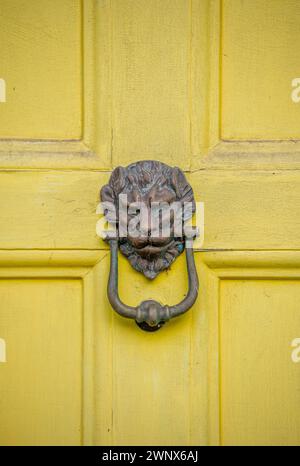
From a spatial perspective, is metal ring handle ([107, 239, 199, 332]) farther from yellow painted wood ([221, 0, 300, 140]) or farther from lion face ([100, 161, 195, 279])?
yellow painted wood ([221, 0, 300, 140])

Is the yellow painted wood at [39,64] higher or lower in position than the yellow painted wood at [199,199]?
higher

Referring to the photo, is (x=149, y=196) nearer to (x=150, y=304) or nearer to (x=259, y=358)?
(x=150, y=304)

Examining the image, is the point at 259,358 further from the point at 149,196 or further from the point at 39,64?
the point at 39,64

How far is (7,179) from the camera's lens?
646 millimetres

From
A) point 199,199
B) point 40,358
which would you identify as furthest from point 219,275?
point 40,358

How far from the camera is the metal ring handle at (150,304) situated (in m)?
0.61

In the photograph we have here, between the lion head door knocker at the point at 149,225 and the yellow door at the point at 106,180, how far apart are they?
2 centimetres

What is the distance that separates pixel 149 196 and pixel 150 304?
12cm

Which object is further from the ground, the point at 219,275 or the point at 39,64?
the point at 39,64

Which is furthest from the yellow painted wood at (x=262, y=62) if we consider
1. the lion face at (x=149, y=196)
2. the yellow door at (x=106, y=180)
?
the lion face at (x=149, y=196)

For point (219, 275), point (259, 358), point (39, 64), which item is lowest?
point (259, 358)

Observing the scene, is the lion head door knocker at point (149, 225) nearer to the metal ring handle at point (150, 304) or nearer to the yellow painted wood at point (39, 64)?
the metal ring handle at point (150, 304)

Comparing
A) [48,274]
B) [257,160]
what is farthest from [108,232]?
[257,160]

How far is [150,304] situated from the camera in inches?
24.5
